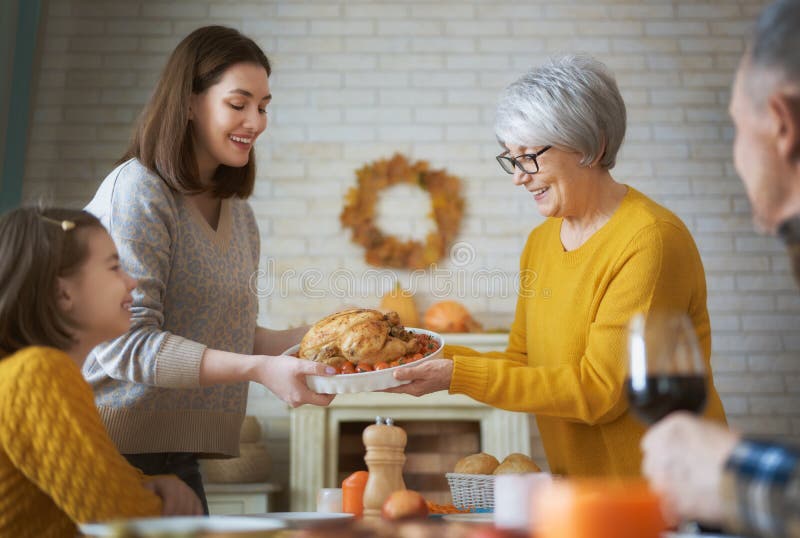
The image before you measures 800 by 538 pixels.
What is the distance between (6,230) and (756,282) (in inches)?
170

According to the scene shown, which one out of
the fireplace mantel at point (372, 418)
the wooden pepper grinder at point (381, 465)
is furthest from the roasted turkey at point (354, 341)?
the fireplace mantel at point (372, 418)

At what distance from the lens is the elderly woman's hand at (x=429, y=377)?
1.93m

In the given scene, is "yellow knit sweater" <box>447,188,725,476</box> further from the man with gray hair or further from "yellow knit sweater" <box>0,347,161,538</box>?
"yellow knit sweater" <box>0,347,161,538</box>

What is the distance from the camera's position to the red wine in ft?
3.64

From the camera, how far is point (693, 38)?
4980mm

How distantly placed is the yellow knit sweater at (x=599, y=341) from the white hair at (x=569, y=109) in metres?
0.19

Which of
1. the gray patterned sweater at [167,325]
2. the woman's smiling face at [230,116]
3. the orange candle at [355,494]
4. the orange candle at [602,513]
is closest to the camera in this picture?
the orange candle at [602,513]

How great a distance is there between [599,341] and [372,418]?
245 cm

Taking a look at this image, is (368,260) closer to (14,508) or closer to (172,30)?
(172,30)

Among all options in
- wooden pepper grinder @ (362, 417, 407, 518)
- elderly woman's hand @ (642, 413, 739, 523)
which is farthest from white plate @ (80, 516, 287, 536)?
elderly woman's hand @ (642, 413, 739, 523)

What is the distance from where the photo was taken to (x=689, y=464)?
968mm

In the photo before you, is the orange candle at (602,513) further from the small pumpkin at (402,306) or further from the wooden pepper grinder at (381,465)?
the small pumpkin at (402,306)

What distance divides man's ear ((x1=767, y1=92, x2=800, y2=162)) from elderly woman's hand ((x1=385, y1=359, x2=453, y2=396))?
1016 millimetres

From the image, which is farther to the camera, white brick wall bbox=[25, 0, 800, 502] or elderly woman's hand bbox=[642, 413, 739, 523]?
white brick wall bbox=[25, 0, 800, 502]
